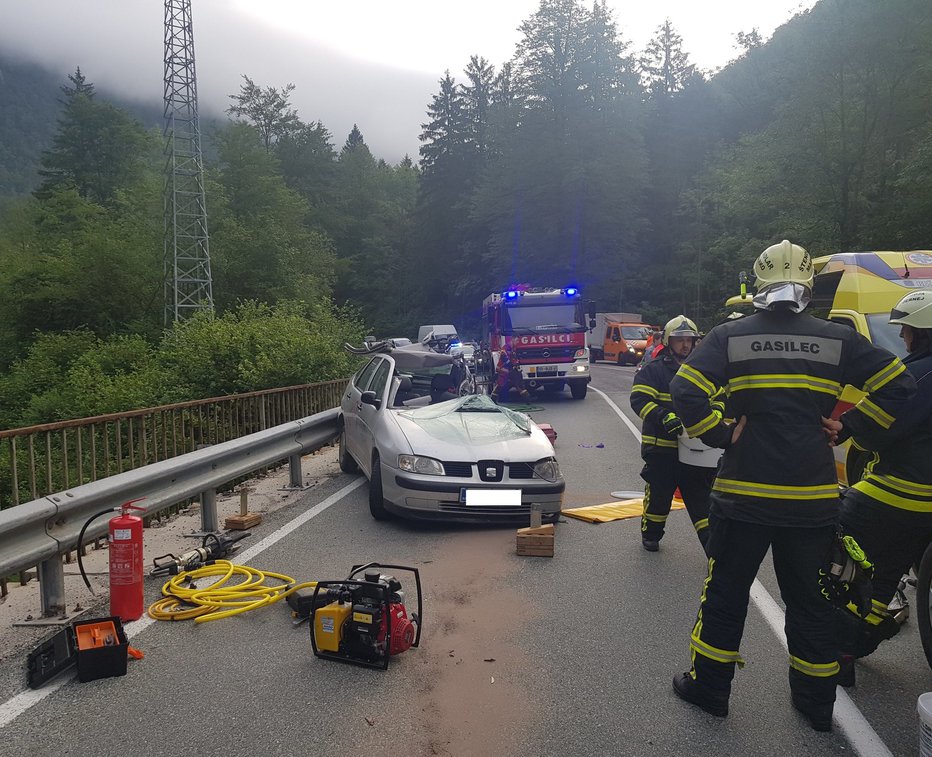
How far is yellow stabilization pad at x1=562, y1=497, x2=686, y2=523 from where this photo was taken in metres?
7.98

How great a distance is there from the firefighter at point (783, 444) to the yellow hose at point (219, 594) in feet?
9.03

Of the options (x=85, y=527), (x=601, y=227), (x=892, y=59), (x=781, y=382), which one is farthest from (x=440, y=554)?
(x=601, y=227)

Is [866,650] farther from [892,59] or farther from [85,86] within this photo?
[85,86]

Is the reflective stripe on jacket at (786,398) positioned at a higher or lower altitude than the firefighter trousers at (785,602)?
higher

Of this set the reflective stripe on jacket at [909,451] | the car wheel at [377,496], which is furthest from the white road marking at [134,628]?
the reflective stripe on jacket at [909,451]

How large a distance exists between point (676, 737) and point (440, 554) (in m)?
3.19

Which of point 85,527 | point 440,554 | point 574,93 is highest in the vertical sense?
point 574,93

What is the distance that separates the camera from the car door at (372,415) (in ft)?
27.1

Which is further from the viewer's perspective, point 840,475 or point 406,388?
point 406,388

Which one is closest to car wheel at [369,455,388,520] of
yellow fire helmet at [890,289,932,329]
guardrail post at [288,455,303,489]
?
guardrail post at [288,455,303,489]

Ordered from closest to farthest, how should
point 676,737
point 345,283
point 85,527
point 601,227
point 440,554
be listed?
point 676,737, point 85,527, point 440,554, point 601,227, point 345,283

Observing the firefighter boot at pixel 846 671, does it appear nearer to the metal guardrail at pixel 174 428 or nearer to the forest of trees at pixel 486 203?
the metal guardrail at pixel 174 428

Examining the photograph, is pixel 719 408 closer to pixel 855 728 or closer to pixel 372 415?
pixel 855 728

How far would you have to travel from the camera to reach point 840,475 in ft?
22.0
